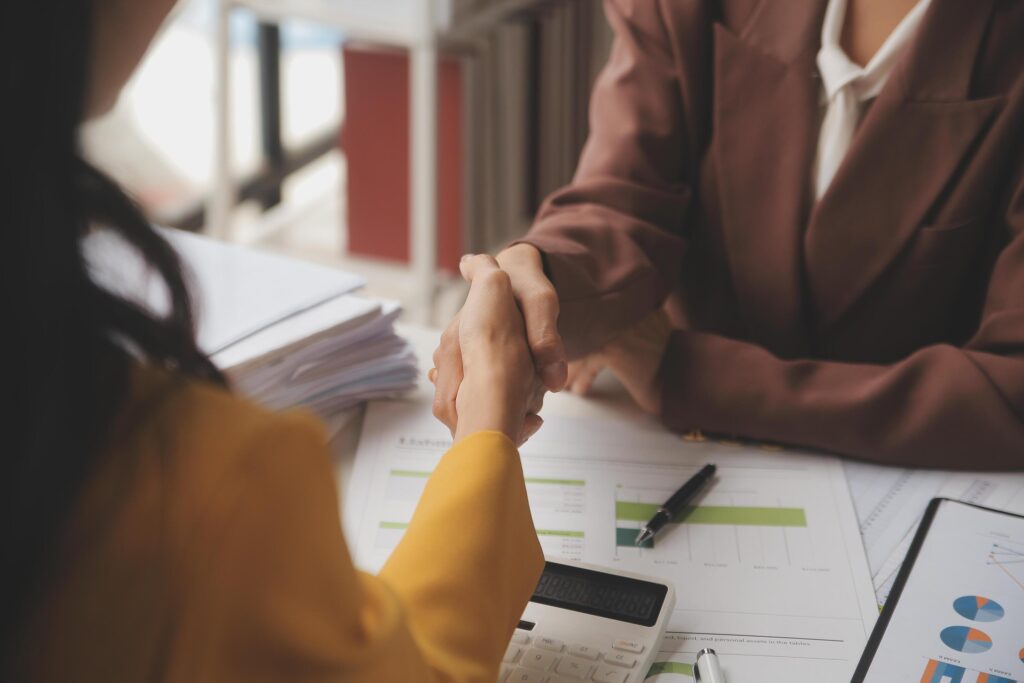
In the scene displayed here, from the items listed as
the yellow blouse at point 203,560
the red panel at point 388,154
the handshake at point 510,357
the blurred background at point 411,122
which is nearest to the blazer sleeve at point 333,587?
the yellow blouse at point 203,560

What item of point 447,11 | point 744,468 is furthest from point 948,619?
point 447,11

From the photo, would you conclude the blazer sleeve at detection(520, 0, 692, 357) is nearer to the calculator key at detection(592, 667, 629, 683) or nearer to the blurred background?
the calculator key at detection(592, 667, 629, 683)

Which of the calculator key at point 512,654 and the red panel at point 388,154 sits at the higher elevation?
the calculator key at point 512,654

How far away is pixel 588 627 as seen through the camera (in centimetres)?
72

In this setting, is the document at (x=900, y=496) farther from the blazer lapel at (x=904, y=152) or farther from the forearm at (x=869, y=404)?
the blazer lapel at (x=904, y=152)

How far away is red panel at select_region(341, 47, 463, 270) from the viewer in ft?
7.22

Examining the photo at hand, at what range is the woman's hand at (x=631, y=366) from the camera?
1014 mm

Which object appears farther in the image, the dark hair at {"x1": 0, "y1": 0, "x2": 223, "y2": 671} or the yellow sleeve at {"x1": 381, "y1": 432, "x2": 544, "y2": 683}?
the yellow sleeve at {"x1": 381, "y1": 432, "x2": 544, "y2": 683}

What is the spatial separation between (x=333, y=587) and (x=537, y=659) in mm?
270

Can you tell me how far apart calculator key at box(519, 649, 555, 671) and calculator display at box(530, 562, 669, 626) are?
1.8 inches

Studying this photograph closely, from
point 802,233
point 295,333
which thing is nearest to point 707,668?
point 295,333

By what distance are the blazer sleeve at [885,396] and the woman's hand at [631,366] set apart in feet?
0.06

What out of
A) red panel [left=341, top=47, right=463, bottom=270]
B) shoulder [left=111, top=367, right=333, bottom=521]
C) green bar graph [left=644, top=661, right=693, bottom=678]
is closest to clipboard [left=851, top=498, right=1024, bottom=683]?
green bar graph [left=644, top=661, right=693, bottom=678]

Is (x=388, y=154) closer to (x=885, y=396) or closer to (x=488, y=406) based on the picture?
(x=885, y=396)
